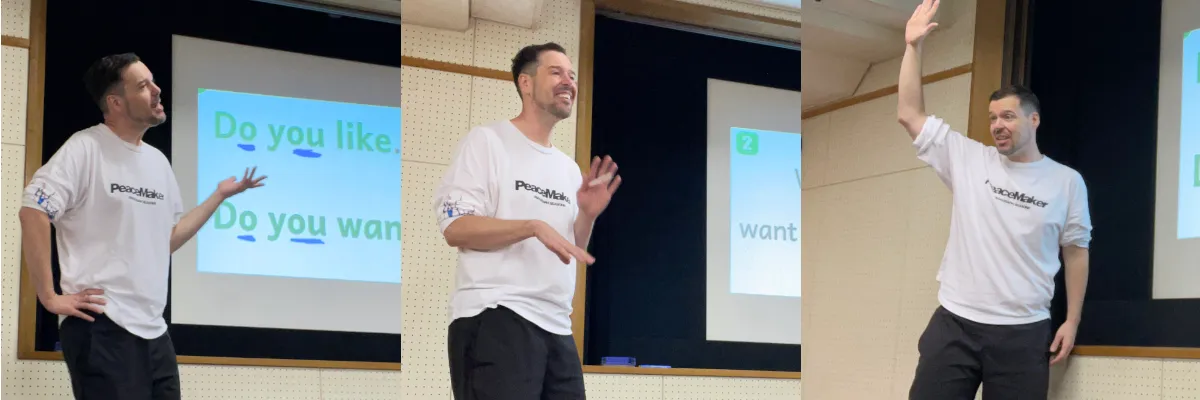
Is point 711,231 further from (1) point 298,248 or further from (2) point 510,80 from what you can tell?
(1) point 298,248

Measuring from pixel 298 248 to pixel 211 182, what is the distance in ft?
0.78

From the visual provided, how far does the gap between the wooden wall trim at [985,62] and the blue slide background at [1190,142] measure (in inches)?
16.3

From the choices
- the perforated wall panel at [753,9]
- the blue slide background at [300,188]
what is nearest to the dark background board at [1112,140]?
the perforated wall panel at [753,9]

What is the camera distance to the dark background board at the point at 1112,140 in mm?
1988

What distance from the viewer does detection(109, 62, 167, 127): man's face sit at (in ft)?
5.65

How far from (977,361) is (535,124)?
101 centimetres

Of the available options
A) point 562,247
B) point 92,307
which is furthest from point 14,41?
point 562,247

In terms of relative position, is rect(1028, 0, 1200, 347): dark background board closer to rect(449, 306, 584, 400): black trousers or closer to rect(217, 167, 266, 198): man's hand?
rect(449, 306, 584, 400): black trousers

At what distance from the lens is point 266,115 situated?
1896 mm

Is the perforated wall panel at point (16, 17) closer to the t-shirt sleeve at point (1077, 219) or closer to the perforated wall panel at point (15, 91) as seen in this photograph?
the perforated wall panel at point (15, 91)

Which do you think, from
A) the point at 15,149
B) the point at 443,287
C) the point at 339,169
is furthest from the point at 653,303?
the point at 15,149

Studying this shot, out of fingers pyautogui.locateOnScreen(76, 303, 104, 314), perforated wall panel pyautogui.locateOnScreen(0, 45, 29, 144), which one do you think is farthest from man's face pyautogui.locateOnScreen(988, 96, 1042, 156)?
perforated wall panel pyautogui.locateOnScreen(0, 45, 29, 144)

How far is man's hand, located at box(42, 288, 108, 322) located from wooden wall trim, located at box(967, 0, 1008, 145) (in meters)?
1.78

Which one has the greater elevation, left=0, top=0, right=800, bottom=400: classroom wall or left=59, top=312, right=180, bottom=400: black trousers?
left=0, top=0, right=800, bottom=400: classroom wall
